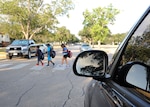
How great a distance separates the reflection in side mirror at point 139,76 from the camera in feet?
4.96

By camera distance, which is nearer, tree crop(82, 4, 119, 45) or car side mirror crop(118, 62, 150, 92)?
car side mirror crop(118, 62, 150, 92)

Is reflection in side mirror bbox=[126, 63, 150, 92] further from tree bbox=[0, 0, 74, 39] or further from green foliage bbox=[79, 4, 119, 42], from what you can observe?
green foliage bbox=[79, 4, 119, 42]

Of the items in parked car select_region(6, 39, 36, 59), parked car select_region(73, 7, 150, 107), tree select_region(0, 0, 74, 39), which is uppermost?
tree select_region(0, 0, 74, 39)

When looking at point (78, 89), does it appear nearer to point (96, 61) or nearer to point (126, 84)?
point (96, 61)

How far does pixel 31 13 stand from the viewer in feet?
145

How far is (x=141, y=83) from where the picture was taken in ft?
5.08

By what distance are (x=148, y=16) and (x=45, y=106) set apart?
4.46m

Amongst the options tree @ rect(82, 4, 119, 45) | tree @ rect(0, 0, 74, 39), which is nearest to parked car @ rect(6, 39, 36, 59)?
tree @ rect(0, 0, 74, 39)

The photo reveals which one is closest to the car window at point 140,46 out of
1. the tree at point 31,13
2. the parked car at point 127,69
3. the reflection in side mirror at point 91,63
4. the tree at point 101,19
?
the parked car at point 127,69

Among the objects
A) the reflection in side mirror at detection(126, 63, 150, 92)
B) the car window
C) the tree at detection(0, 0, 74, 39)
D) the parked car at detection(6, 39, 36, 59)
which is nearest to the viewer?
the reflection in side mirror at detection(126, 63, 150, 92)

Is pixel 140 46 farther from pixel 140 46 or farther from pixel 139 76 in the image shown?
pixel 139 76

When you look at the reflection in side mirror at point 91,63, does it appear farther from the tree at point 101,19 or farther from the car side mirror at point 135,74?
the tree at point 101,19

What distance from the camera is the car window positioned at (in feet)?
5.65

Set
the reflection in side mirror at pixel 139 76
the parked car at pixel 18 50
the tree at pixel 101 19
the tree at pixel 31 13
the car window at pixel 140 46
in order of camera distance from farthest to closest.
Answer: the tree at pixel 101 19 < the tree at pixel 31 13 < the parked car at pixel 18 50 < the car window at pixel 140 46 < the reflection in side mirror at pixel 139 76
